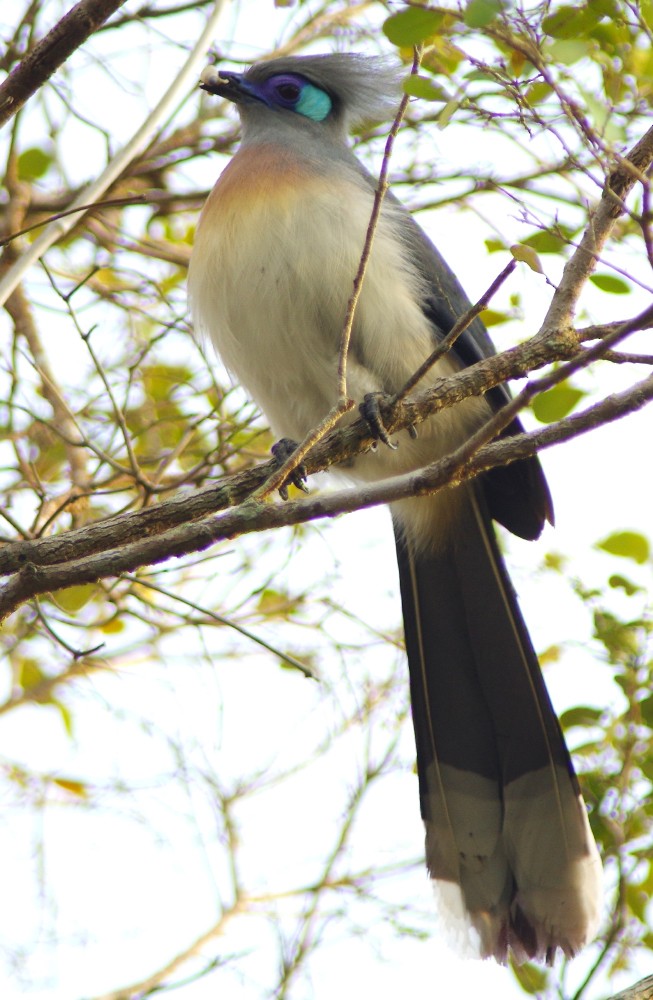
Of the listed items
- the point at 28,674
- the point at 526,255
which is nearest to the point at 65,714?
the point at 28,674

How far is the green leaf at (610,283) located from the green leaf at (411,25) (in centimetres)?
81

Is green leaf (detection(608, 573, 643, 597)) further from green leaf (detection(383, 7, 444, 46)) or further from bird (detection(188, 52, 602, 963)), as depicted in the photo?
green leaf (detection(383, 7, 444, 46))

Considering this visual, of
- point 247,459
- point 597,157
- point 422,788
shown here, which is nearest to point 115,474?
point 247,459

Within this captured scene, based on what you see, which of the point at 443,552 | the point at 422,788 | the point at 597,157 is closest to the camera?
the point at 597,157

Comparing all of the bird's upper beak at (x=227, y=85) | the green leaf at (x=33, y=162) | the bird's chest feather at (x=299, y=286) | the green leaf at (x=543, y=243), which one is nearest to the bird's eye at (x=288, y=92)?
the bird's upper beak at (x=227, y=85)

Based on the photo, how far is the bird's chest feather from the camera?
11.2ft

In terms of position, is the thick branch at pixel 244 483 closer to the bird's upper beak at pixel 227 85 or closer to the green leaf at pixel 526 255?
the green leaf at pixel 526 255

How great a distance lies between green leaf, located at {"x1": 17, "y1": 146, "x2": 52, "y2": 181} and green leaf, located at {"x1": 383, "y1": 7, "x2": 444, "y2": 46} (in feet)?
6.93

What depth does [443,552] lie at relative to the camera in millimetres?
3990

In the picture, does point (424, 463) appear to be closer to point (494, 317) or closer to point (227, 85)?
point (494, 317)

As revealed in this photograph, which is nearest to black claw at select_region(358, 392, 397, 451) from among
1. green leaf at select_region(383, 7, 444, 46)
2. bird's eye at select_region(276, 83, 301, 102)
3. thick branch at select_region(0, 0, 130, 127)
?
green leaf at select_region(383, 7, 444, 46)

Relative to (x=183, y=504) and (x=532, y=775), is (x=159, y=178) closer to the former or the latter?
(x=183, y=504)

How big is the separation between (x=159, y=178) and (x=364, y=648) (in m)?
2.16

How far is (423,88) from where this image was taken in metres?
2.41
